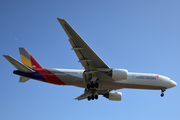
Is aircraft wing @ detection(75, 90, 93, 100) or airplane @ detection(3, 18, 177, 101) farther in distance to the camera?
aircraft wing @ detection(75, 90, 93, 100)

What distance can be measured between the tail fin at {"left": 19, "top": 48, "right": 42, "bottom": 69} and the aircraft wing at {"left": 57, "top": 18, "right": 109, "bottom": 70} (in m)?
7.33

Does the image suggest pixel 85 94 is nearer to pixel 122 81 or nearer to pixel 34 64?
pixel 122 81

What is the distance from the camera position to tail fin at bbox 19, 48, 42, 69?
23188 mm

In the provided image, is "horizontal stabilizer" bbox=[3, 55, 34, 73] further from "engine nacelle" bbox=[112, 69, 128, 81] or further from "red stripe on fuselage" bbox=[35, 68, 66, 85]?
"engine nacelle" bbox=[112, 69, 128, 81]

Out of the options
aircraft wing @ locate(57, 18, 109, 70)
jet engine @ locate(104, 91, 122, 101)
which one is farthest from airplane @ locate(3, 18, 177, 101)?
jet engine @ locate(104, 91, 122, 101)

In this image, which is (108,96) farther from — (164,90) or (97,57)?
(97,57)

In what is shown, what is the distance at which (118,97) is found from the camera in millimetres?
24344

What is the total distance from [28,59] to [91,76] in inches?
342

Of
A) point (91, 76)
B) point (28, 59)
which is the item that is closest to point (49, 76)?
point (28, 59)

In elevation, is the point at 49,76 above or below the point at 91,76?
below

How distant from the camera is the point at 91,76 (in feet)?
65.4

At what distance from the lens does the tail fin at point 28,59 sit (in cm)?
2319

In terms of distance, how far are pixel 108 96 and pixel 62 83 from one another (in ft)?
22.6

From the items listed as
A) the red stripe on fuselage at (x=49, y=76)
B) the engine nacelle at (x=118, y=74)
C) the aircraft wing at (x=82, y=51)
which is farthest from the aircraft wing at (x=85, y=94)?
the engine nacelle at (x=118, y=74)
